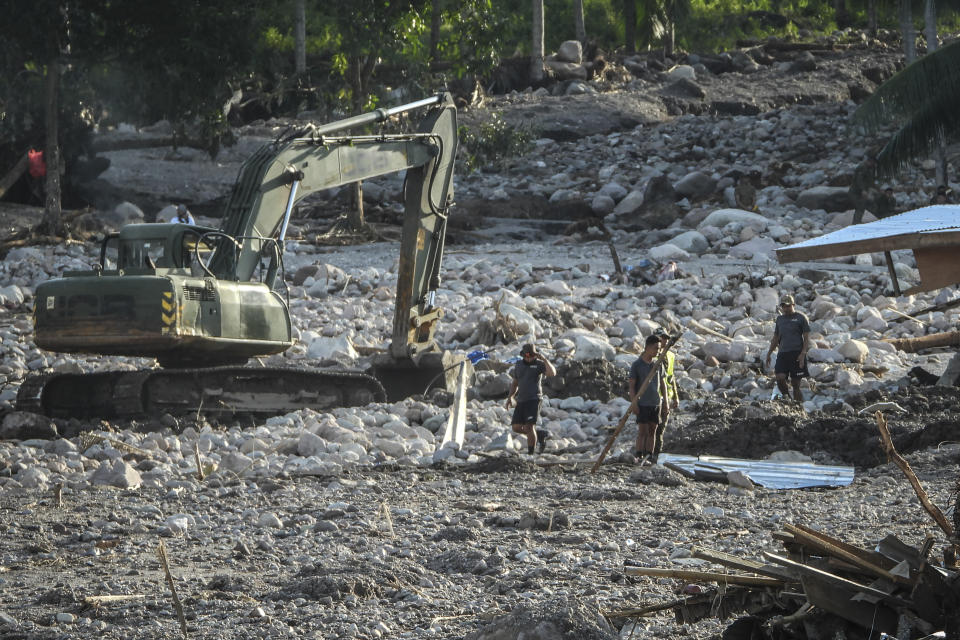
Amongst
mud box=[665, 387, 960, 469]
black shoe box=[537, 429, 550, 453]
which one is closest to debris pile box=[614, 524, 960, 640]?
mud box=[665, 387, 960, 469]

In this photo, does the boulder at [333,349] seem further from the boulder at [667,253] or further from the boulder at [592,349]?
the boulder at [667,253]

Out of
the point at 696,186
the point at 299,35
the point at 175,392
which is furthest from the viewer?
the point at 299,35

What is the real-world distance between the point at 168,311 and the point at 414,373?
357 centimetres

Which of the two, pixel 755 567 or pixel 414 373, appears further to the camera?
pixel 414 373

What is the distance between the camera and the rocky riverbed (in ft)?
19.4

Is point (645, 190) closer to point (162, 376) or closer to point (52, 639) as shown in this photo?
point (162, 376)

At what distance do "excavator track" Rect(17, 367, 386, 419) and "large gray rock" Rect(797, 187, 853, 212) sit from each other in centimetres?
1652

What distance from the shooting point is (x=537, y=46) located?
41.0m

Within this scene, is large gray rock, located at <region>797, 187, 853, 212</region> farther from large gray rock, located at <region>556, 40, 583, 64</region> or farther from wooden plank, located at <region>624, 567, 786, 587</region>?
wooden plank, located at <region>624, 567, 786, 587</region>

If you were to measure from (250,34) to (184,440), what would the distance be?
1563 centimetres

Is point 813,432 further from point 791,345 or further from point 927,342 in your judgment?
point 927,342

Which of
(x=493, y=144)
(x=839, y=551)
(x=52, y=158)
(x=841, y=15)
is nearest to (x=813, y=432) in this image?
(x=839, y=551)

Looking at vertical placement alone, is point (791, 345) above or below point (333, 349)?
above

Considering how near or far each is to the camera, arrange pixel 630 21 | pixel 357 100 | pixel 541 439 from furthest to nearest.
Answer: pixel 630 21, pixel 357 100, pixel 541 439
